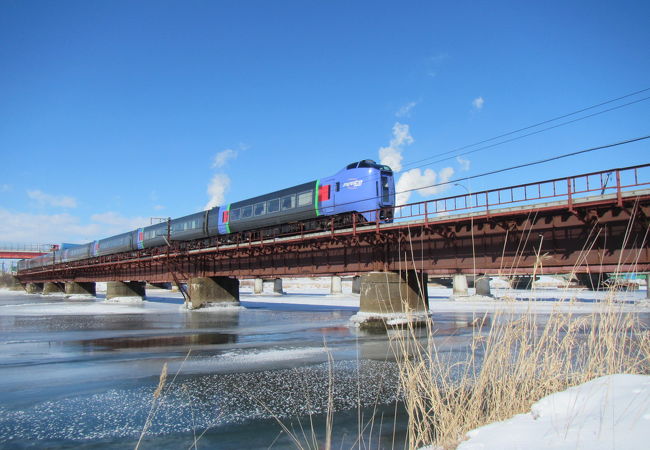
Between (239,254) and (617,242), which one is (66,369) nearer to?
(617,242)

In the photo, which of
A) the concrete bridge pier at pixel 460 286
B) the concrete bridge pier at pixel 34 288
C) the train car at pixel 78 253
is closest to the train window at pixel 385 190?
the concrete bridge pier at pixel 460 286

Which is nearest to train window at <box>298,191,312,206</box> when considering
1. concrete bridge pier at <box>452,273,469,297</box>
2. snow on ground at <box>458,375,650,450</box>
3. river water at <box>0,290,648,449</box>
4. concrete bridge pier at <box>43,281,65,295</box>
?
river water at <box>0,290,648,449</box>

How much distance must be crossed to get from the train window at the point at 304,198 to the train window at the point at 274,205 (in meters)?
2.03

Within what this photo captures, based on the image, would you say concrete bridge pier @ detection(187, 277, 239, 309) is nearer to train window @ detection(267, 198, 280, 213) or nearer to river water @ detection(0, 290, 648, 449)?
train window @ detection(267, 198, 280, 213)

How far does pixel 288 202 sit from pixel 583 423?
74.9ft

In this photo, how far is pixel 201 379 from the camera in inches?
352

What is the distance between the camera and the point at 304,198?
24.4 m

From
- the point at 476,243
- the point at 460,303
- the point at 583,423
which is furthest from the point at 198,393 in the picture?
the point at 460,303

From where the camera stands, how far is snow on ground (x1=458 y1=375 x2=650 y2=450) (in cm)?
287

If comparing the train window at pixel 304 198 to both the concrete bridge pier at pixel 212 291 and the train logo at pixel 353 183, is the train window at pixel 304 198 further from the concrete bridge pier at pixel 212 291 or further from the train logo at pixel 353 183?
the concrete bridge pier at pixel 212 291

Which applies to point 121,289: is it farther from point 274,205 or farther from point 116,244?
point 274,205

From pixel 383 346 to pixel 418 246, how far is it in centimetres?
643

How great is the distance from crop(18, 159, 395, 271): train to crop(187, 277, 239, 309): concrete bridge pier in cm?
366

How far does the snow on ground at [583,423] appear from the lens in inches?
113
